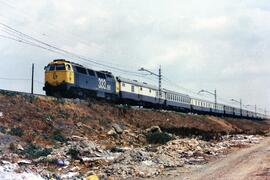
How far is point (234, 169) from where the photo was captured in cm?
1834

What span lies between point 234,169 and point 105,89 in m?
23.0

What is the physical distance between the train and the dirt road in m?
15.1

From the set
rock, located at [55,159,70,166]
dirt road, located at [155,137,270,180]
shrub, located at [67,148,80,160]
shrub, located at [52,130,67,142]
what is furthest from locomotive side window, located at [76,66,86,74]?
rock, located at [55,159,70,166]

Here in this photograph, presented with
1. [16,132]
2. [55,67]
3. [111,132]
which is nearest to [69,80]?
[55,67]

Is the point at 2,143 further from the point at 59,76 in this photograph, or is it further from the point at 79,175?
the point at 59,76

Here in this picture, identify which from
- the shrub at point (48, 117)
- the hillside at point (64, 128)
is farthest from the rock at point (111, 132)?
the shrub at point (48, 117)

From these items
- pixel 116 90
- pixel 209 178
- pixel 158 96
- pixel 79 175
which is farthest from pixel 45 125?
pixel 158 96

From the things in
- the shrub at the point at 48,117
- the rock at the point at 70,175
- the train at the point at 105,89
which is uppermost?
the train at the point at 105,89

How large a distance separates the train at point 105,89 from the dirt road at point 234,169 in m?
15.1

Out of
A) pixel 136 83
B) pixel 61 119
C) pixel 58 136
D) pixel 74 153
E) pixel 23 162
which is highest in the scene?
pixel 136 83

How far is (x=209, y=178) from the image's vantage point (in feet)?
52.3

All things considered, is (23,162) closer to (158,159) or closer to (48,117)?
(158,159)

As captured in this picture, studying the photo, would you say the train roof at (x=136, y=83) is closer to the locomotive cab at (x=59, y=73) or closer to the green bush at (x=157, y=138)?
the locomotive cab at (x=59, y=73)

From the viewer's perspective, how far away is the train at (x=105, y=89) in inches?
1284
